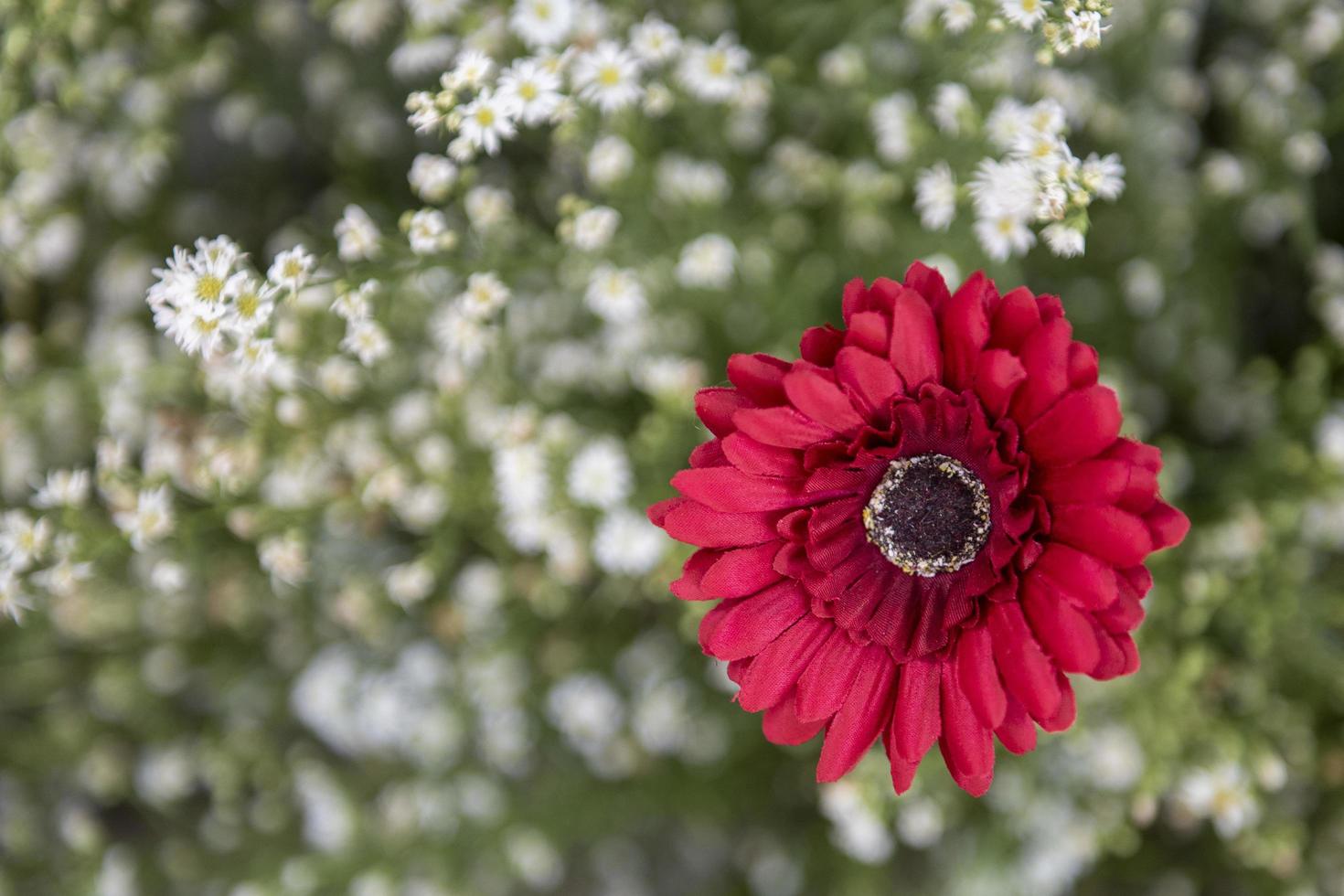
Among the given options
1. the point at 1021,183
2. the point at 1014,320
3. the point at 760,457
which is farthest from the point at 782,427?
the point at 1021,183

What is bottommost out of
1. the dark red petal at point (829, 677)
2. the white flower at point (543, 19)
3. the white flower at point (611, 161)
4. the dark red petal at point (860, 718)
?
the dark red petal at point (860, 718)

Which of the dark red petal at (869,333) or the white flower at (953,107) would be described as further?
the white flower at (953,107)

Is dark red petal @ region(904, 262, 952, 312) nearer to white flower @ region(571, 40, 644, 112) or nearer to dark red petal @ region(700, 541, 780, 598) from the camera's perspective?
dark red petal @ region(700, 541, 780, 598)

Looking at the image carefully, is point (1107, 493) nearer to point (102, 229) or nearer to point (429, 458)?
point (429, 458)

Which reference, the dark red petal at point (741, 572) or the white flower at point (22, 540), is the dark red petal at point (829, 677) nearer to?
the dark red petal at point (741, 572)

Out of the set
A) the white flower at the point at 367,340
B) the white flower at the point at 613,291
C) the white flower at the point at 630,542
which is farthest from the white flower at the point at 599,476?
the white flower at the point at 367,340

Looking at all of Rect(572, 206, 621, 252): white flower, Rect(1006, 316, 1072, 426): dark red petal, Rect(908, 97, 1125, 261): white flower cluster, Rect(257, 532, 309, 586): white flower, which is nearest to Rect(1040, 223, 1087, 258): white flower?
Rect(908, 97, 1125, 261): white flower cluster

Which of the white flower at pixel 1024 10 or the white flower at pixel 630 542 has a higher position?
the white flower at pixel 1024 10

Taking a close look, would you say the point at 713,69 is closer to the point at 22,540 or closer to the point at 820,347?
the point at 820,347

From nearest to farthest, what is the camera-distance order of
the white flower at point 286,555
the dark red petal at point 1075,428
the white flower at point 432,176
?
the dark red petal at point 1075,428 → the white flower at point 432,176 → the white flower at point 286,555
